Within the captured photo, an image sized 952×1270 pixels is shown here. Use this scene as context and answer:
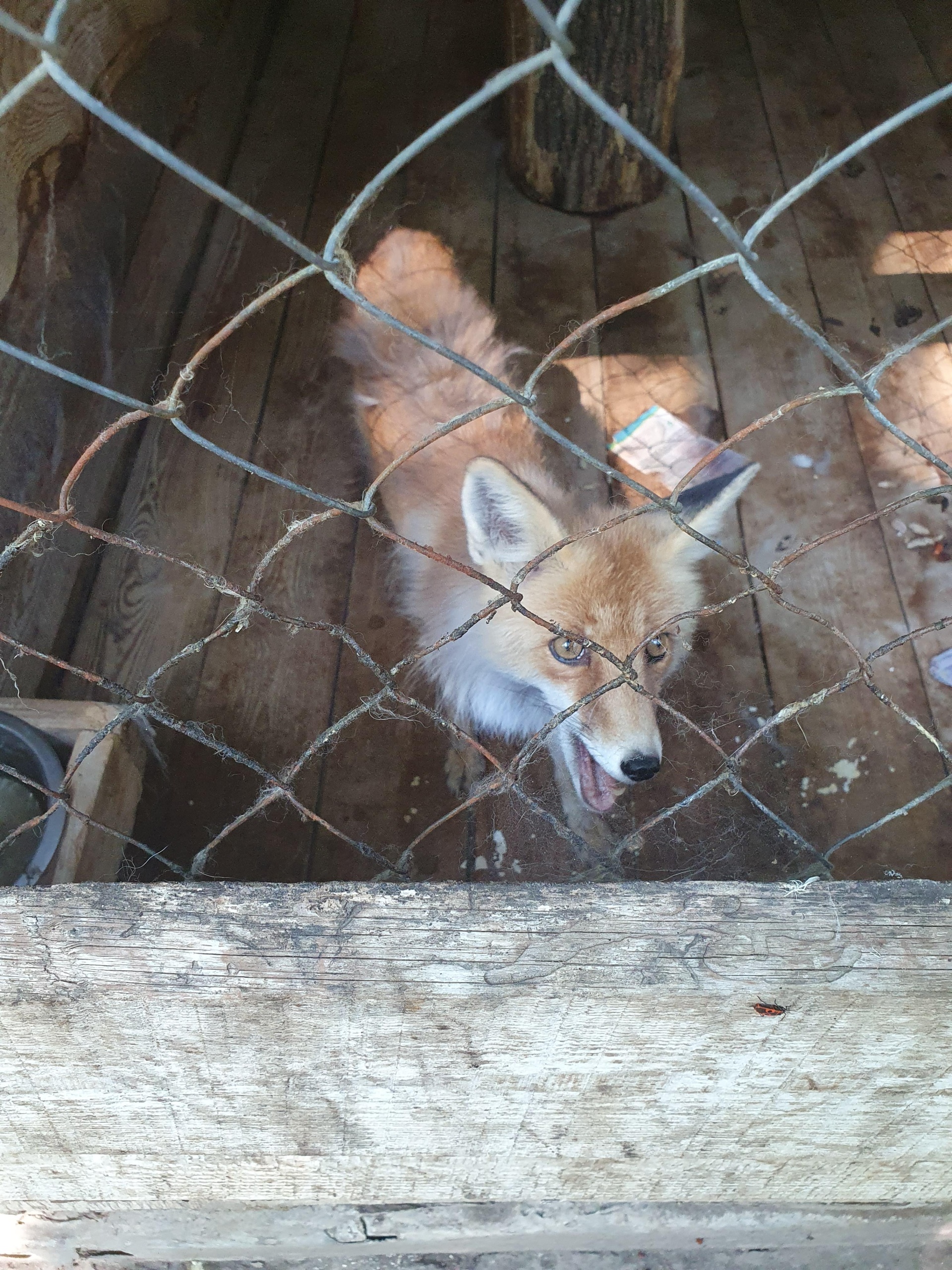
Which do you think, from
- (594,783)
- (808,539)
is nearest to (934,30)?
(808,539)

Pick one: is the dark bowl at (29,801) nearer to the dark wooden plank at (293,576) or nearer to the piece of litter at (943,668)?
the dark wooden plank at (293,576)

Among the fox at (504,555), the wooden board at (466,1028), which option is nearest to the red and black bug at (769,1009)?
the wooden board at (466,1028)

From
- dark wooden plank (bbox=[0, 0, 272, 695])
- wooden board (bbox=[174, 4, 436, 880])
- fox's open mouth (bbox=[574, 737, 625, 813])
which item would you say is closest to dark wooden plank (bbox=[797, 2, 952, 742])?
fox's open mouth (bbox=[574, 737, 625, 813])

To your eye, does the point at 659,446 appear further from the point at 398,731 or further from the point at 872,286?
the point at 398,731

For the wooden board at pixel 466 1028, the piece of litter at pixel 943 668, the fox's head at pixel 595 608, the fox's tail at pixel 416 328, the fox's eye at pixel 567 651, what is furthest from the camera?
the fox's tail at pixel 416 328

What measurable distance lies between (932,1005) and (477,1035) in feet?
2.20

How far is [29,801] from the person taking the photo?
189cm

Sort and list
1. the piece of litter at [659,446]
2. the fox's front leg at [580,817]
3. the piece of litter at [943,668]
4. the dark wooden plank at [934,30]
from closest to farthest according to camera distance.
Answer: the fox's front leg at [580,817]
the piece of litter at [943,668]
the piece of litter at [659,446]
the dark wooden plank at [934,30]

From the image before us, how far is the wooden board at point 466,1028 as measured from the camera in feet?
3.94

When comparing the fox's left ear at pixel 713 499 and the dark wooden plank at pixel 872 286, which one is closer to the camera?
the fox's left ear at pixel 713 499

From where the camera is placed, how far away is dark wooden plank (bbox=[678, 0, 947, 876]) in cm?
229

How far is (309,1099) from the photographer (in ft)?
4.76

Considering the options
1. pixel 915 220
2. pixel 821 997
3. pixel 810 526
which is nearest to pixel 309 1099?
pixel 821 997

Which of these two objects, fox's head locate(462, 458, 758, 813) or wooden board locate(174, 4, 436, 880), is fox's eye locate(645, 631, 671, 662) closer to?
fox's head locate(462, 458, 758, 813)
